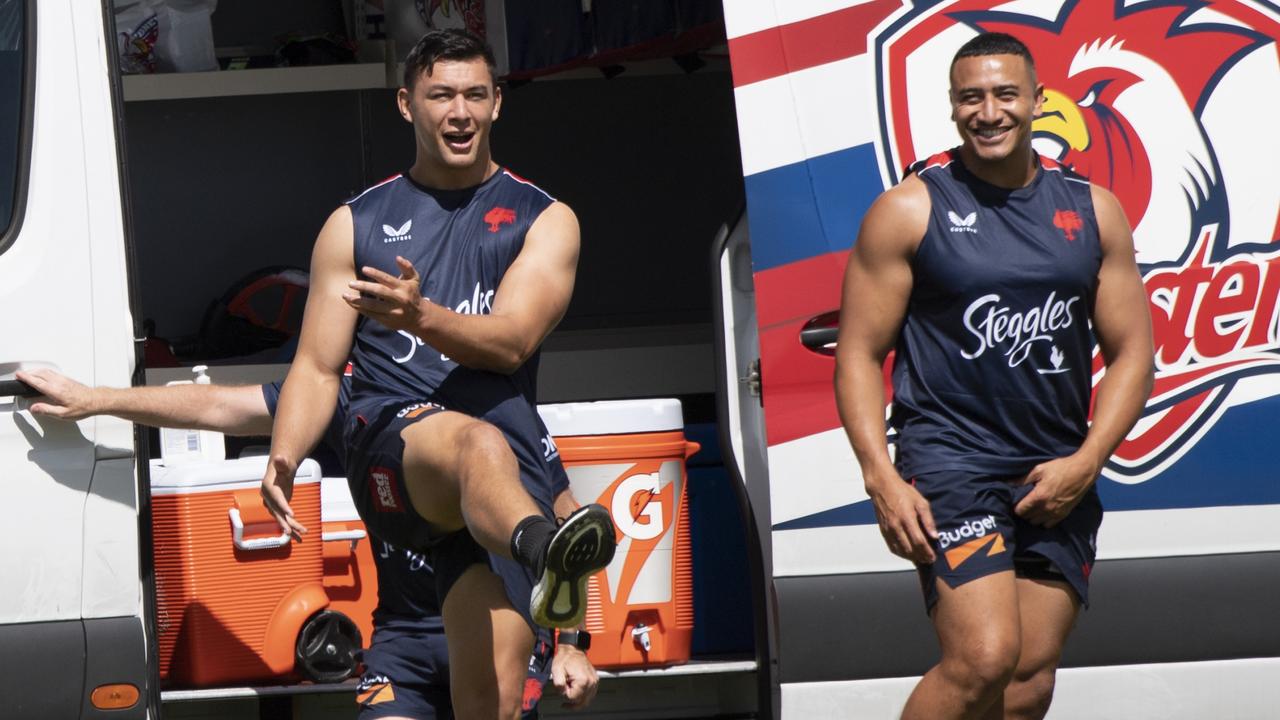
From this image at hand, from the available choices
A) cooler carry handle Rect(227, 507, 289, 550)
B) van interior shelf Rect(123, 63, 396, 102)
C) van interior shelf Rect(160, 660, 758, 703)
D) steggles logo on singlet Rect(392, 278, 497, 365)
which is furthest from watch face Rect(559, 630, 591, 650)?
van interior shelf Rect(123, 63, 396, 102)

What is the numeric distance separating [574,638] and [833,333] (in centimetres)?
83

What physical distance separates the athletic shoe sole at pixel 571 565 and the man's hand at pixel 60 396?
106 cm

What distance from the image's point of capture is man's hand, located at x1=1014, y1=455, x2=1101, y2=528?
3.18 meters

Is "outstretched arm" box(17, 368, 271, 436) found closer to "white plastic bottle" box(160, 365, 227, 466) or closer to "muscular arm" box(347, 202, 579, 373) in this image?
"muscular arm" box(347, 202, 579, 373)

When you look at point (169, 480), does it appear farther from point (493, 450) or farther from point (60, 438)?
point (493, 450)

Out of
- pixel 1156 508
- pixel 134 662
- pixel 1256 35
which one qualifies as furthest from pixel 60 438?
pixel 1256 35

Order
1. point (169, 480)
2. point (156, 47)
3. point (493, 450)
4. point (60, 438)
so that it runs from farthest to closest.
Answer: point (156, 47) < point (169, 480) < point (60, 438) < point (493, 450)

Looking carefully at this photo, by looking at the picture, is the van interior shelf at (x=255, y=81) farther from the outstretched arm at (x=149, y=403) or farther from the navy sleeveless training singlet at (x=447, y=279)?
the navy sleeveless training singlet at (x=447, y=279)

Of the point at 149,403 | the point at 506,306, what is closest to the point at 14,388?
the point at 149,403

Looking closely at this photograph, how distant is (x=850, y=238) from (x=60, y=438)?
167 centimetres

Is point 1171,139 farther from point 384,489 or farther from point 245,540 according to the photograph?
point 245,540

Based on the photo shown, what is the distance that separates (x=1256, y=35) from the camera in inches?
138

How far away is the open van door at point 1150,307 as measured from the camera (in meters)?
3.45

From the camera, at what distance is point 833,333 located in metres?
3.45
